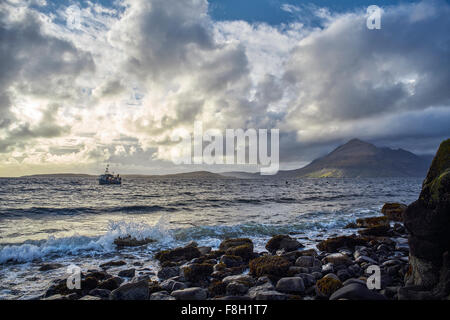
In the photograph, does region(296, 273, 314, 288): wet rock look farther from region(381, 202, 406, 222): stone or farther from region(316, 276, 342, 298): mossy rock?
region(381, 202, 406, 222): stone

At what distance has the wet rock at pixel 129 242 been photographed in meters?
12.8

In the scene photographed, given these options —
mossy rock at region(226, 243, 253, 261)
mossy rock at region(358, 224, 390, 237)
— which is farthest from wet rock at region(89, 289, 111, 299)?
mossy rock at region(358, 224, 390, 237)

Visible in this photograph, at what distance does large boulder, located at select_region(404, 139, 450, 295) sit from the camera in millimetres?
5117

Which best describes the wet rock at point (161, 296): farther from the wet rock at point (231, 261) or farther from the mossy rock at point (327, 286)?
the mossy rock at point (327, 286)

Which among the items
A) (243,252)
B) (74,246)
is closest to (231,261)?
(243,252)

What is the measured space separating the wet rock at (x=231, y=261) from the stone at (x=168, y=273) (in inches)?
77.2

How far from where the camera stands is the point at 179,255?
10.6 m

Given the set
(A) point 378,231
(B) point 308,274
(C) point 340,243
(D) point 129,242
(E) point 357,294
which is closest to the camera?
(E) point 357,294

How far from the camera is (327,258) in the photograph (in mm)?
9180

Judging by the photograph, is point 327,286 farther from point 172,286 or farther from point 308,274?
point 172,286

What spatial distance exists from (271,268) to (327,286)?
2040 mm

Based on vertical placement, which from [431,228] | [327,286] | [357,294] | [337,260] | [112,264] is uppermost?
[431,228]

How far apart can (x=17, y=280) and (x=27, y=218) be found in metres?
17.7
